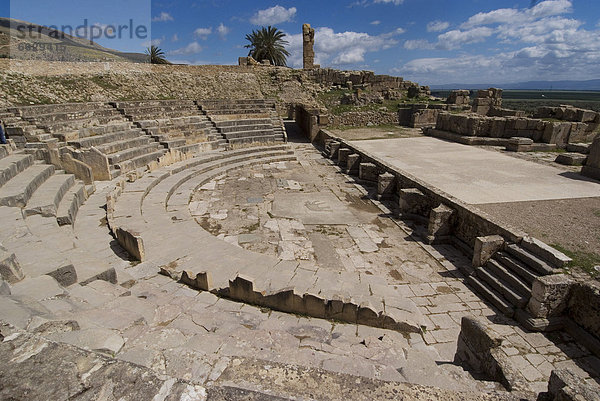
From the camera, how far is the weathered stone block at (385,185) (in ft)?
32.2

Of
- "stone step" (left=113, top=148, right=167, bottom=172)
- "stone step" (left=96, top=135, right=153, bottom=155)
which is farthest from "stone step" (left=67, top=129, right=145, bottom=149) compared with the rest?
"stone step" (left=113, top=148, right=167, bottom=172)

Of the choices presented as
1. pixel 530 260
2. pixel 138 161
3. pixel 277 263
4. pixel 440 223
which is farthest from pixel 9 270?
pixel 138 161

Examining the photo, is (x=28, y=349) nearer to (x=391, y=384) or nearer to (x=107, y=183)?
(x=391, y=384)

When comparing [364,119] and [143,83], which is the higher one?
[143,83]

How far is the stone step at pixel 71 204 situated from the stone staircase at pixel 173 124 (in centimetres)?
537

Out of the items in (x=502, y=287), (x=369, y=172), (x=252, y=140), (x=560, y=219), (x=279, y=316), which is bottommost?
(x=279, y=316)

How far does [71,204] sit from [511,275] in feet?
28.9

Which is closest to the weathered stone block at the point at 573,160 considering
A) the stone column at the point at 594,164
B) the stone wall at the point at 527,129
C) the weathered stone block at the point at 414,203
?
the stone column at the point at 594,164

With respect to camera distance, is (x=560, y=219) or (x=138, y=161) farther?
Result: (x=138, y=161)

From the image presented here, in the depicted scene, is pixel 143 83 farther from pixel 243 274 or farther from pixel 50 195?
pixel 243 274

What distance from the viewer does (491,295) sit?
17.5ft

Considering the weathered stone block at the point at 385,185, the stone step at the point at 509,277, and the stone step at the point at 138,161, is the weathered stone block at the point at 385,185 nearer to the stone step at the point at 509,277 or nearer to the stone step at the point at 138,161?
the stone step at the point at 509,277

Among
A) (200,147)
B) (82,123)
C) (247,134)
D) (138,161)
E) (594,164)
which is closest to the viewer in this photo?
(594,164)

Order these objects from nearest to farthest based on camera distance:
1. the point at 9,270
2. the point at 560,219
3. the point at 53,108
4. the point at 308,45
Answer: the point at 9,270, the point at 560,219, the point at 53,108, the point at 308,45
